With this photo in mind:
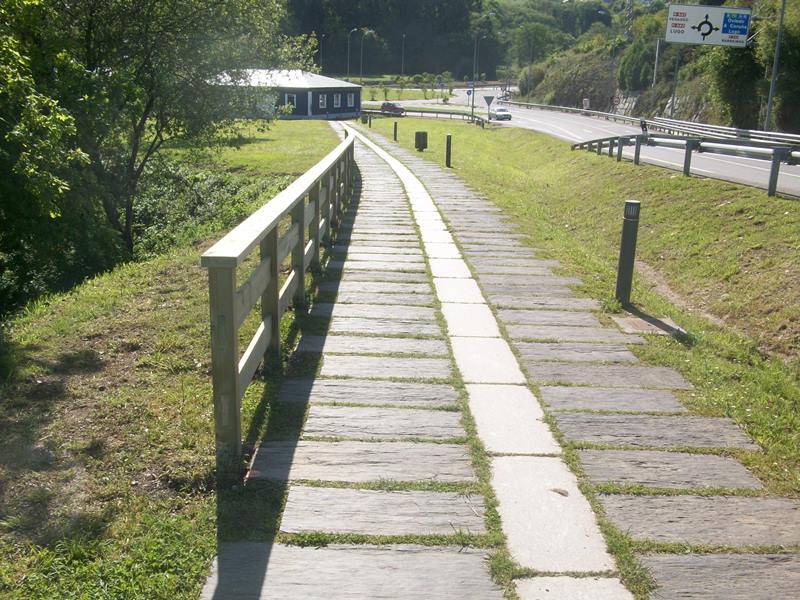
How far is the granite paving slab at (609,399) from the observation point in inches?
216

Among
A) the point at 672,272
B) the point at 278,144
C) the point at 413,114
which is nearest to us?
the point at 672,272

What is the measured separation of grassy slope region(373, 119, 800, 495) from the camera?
18.6ft

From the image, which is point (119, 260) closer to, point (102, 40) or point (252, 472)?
point (102, 40)

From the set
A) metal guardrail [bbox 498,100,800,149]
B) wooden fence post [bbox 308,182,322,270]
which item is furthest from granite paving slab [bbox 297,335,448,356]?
metal guardrail [bbox 498,100,800,149]

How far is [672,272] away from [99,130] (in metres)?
10.1

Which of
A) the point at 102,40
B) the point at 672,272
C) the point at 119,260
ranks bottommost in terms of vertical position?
the point at 119,260

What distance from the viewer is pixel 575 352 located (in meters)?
6.68

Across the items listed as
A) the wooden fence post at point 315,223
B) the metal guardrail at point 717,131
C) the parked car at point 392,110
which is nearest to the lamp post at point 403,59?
the parked car at point 392,110

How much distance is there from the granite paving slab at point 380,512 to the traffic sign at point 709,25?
4597 centimetres

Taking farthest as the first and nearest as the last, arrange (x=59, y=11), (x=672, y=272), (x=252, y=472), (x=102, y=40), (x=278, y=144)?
(x=278, y=144) → (x=102, y=40) → (x=59, y=11) → (x=672, y=272) → (x=252, y=472)

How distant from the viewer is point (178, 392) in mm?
5367

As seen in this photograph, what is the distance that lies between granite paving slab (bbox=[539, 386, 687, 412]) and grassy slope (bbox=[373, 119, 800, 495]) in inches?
7.5

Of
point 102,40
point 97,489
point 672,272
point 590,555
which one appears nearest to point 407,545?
point 590,555

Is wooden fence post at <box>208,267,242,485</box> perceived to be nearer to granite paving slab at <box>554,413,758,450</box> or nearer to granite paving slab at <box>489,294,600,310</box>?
granite paving slab at <box>554,413,758,450</box>
